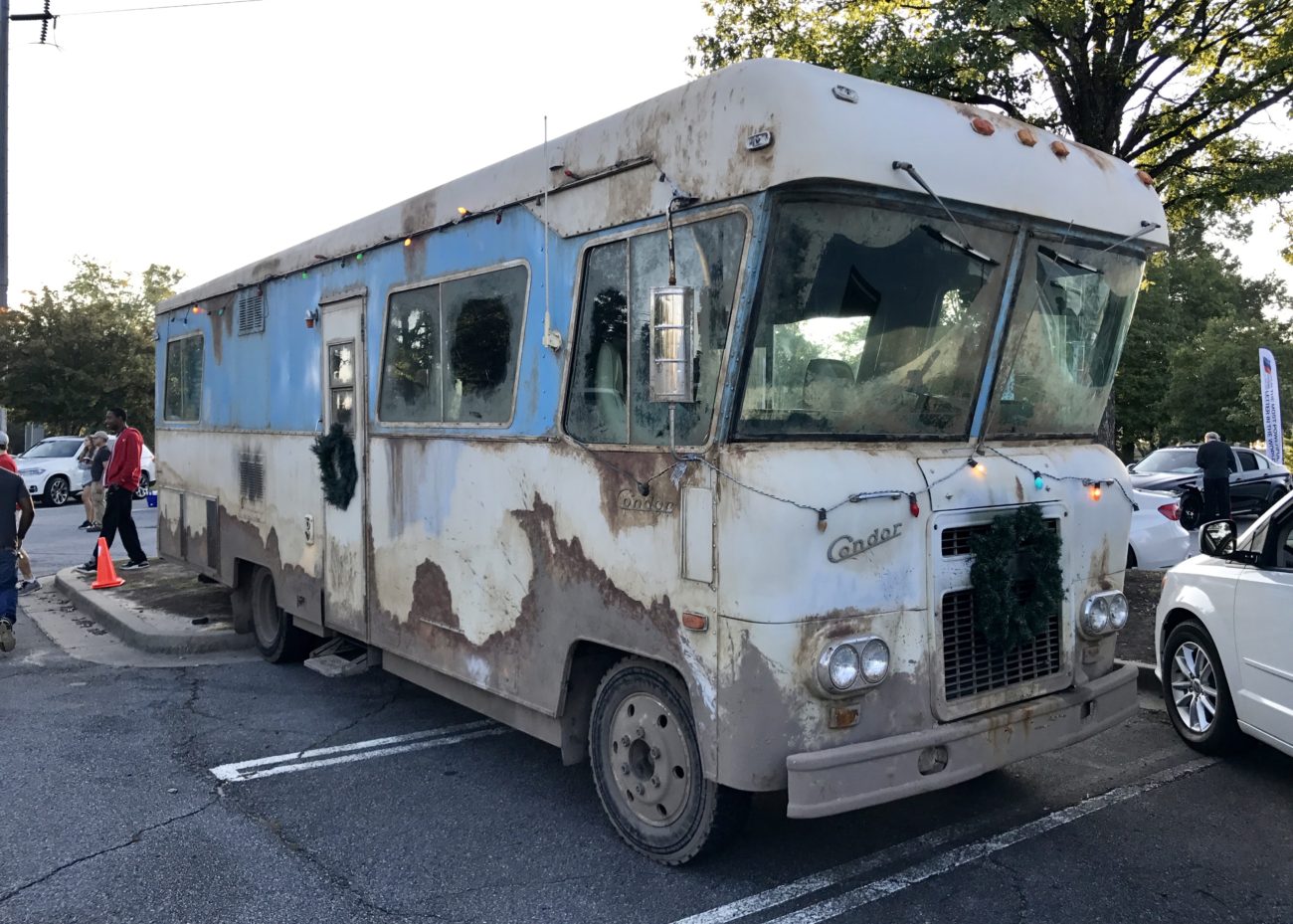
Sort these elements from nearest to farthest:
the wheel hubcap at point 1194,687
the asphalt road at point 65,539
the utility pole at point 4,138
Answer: the wheel hubcap at point 1194,687 → the utility pole at point 4,138 → the asphalt road at point 65,539

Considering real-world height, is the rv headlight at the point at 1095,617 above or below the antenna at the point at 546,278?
below

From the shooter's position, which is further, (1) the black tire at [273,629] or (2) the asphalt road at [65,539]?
(2) the asphalt road at [65,539]

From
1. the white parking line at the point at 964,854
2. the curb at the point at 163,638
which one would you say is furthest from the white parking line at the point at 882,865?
the curb at the point at 163,638

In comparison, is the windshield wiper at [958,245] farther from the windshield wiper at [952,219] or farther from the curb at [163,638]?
the curb at [163,638]

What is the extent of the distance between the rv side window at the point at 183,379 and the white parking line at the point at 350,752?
446cm

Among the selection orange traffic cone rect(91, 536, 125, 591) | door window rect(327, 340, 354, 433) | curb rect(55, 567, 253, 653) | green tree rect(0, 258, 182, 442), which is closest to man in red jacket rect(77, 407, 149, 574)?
orange traffic cone rect(91, 536, 125, 591)

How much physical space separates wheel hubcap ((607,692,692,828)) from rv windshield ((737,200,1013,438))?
129 centimetres

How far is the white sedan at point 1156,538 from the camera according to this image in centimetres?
1088

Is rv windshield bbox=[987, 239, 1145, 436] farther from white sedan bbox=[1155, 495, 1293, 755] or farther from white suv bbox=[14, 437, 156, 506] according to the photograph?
white suv bbox=[14, 437, 156, 506]

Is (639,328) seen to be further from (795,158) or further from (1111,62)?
(1111,62)

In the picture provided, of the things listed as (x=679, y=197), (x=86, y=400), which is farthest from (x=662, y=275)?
(x=86, y=400)

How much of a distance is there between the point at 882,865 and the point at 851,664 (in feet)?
3.50

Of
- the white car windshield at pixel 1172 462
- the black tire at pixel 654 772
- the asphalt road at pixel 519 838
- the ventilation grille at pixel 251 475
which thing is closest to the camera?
the asphalt road at pixel 519 838

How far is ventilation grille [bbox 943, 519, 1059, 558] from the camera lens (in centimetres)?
404
